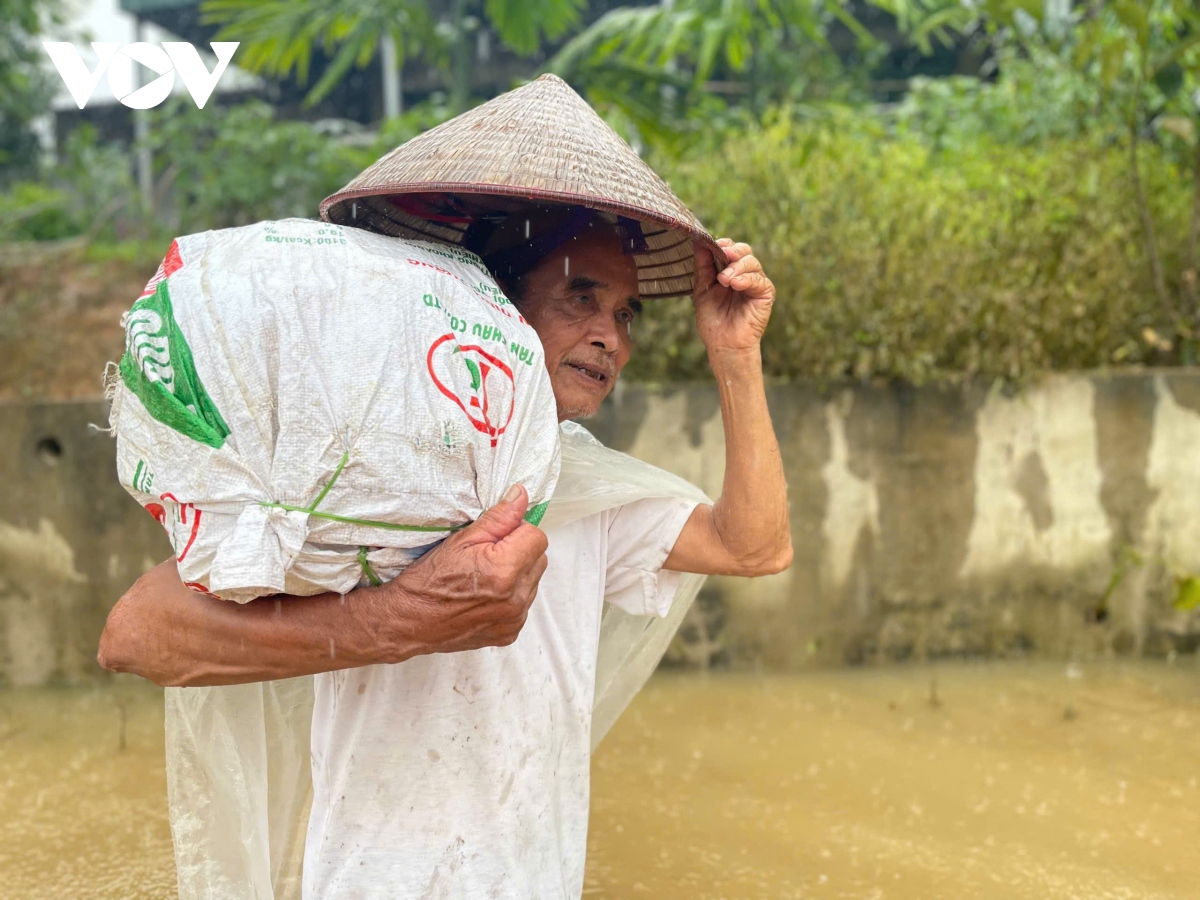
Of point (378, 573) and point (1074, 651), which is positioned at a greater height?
point (378, 573)

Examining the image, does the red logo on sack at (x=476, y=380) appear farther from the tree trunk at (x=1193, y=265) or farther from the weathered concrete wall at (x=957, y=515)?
the tree trunk at (x=1193, y=265)

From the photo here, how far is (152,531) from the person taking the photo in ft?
13.7

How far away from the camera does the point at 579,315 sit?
69.5 inches

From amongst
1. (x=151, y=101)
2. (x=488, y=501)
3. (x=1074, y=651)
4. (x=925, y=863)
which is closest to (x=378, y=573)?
(x=488, y=501)

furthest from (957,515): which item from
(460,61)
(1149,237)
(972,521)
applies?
(460,61)

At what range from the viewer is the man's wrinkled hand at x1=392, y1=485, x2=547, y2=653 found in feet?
4.49

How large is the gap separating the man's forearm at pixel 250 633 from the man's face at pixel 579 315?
50 cm

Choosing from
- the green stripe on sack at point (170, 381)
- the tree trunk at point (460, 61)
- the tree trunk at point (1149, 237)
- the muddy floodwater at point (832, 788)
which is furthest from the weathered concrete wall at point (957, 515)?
the green stripe on sack at point (170, 381)

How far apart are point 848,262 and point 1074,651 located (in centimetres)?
181

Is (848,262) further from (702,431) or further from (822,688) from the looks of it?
(822,688)

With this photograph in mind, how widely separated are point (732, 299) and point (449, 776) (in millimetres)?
928

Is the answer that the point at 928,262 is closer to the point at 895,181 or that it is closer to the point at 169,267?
the point at 895,181

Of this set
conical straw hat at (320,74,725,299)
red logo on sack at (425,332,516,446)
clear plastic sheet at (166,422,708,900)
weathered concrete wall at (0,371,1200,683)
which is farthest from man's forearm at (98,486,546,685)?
weathered concrete wall at (0,371,1200,683)

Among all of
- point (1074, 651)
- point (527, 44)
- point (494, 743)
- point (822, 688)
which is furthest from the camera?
point (527, 44)
